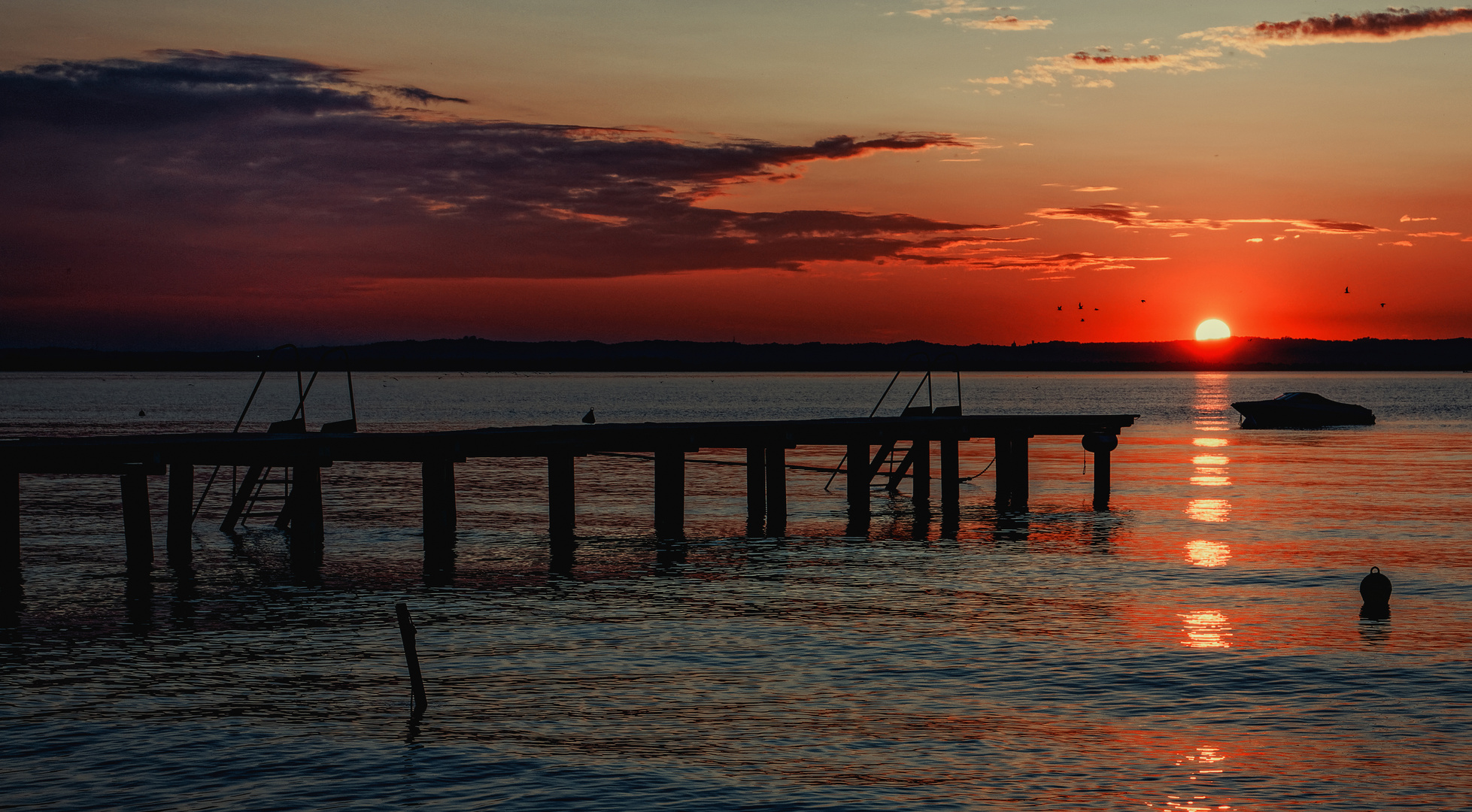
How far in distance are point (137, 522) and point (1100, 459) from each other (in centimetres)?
2684

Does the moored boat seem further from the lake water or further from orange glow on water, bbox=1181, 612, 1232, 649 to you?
orange glow on water, bbox=1181, 612, 1232, 649

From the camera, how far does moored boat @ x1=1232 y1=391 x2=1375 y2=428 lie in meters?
92.4

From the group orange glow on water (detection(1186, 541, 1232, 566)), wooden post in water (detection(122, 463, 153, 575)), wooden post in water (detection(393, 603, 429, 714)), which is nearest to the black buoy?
orange glow on water (detection(1186, 541, 1232, 566))

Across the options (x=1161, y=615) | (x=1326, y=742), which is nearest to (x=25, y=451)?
(x=1161, y=615)

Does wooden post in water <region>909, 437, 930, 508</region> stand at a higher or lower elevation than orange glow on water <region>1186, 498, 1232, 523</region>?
higher

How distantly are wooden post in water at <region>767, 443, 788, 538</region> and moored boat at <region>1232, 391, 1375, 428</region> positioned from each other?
219ft

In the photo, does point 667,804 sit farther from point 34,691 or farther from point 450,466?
point 450,466

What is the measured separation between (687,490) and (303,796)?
110ft

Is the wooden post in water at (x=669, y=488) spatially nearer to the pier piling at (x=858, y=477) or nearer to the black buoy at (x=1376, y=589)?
the pier piling at (x=858, y=477)

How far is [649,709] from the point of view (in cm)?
1525

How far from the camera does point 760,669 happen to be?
1730cm

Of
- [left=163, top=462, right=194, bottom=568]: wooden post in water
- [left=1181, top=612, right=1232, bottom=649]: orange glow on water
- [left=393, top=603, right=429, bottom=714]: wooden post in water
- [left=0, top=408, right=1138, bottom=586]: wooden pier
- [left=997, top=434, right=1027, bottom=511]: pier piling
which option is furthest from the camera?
[left=997, top=434, right=1027, bottom=511]: pier piling

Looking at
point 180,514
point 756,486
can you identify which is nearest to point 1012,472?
point 756,486

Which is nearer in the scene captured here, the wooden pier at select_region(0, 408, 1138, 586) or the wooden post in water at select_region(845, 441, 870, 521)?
the wooden pier at select_region(0, 408, 1138, 586)
